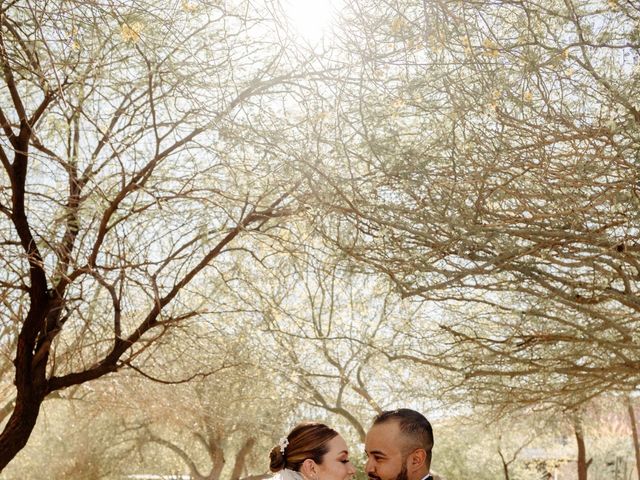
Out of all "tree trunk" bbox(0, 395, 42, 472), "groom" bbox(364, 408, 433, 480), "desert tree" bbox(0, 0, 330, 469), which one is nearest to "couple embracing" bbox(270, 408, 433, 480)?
"groom" bbox(364, 408, 433, 480)

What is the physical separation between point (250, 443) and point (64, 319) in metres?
15.5

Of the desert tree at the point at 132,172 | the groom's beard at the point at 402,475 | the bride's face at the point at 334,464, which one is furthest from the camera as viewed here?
the desert tree at the point at 132,172

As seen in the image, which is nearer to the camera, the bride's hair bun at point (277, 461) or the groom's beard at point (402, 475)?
the groom's beard at point (402, 475)

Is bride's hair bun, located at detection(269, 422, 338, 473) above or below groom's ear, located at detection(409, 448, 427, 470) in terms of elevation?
above

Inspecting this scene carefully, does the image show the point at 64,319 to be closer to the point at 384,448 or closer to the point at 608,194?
the point at 384,448

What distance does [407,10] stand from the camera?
5.71m

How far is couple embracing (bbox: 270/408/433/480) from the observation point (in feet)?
13.8

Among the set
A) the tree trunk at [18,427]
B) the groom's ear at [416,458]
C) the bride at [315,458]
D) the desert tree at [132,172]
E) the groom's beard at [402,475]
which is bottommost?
the groom's beard at [402,475]

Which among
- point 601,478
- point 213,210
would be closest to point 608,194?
point 213,210

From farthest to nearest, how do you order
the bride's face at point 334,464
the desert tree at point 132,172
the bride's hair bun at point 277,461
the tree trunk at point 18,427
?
the tree trunk at point 18,427, the desert tree at point 132,172, the bride's hair bun at point 277,461, the bride's face at point 334,464

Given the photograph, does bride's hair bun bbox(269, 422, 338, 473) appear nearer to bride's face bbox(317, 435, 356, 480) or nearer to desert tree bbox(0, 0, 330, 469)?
bride's face bbox(317, 435, 356, 480)

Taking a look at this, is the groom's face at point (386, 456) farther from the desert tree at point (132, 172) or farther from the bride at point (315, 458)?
the desert tree at point (132, 172)

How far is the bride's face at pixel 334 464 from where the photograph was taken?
4551mm

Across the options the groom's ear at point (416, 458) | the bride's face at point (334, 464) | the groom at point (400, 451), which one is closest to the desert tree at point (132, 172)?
the bride's face at point (334, 464)
